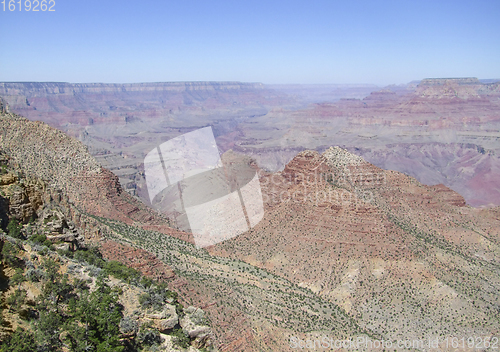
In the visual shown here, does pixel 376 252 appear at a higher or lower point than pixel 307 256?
higher

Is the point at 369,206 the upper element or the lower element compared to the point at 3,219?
lower

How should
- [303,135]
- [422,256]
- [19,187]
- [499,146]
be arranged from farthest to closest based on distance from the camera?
[303,135] < [499,146] < [422,256] < [19,187]

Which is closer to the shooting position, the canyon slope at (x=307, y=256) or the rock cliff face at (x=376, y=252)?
the canyon slope at (x=307, y=256)

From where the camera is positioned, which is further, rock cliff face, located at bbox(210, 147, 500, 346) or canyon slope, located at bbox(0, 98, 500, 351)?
rock cliff face, located at bbox(210, 147, 500, 346)

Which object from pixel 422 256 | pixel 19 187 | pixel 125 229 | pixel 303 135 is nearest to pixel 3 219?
pixel 19 187

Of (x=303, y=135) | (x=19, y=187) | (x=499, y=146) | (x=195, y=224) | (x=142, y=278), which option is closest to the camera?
(x=19, y=187)

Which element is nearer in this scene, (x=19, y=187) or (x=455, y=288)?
(x=19, y=187)

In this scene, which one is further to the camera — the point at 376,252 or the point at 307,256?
the point at 307,256

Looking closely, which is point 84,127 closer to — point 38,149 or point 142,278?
point 38,149
